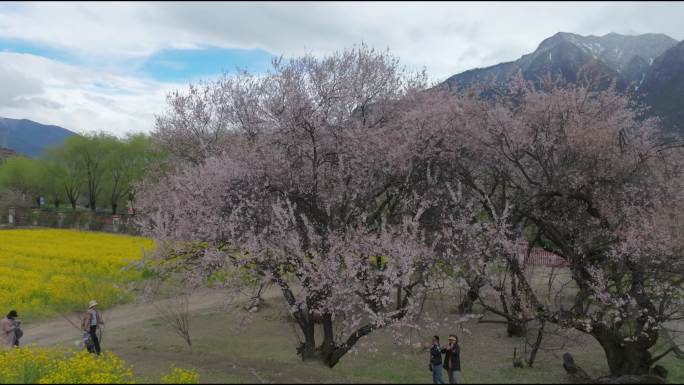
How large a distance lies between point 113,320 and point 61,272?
7.95 m

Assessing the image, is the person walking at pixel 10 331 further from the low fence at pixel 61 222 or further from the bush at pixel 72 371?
the low fence at pixel 61 222

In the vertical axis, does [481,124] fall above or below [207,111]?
below

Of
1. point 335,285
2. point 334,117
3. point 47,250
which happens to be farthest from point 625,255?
point 47,250

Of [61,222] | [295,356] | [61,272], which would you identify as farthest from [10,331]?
[61,222]

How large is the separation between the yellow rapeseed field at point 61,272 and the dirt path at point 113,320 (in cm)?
93

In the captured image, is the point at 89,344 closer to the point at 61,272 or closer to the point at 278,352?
the point at 278,352

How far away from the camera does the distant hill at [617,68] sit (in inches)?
816

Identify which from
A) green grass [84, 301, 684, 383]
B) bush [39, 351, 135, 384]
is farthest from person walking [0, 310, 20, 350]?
bush [39, 351, 135, 384]

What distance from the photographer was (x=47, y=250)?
31.3 metres

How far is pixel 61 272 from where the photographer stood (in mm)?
25734

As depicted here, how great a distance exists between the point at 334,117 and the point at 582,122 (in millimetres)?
7553

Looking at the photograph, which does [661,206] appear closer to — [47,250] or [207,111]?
[207,111]

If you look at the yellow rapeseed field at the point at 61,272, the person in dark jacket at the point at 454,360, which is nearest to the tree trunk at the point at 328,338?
the person in dark jacket at the point at 454,360

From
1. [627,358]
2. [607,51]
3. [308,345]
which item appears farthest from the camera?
[607,51]
